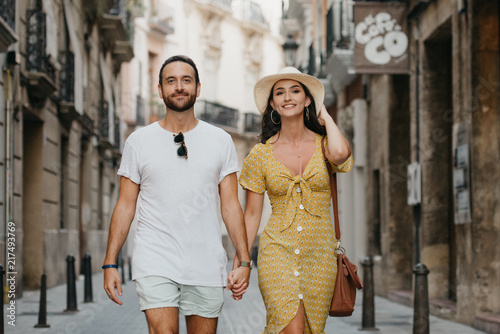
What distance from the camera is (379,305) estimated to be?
14031mm

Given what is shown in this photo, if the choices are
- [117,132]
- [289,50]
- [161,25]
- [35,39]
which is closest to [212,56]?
[161,25]

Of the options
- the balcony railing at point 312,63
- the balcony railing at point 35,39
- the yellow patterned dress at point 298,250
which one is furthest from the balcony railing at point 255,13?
the yellow patterned dress at point 298,250

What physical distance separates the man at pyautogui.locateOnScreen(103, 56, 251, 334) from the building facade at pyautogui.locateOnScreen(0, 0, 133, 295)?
6.58 m

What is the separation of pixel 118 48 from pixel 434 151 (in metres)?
19.3

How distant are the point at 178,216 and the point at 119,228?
13.2 inches

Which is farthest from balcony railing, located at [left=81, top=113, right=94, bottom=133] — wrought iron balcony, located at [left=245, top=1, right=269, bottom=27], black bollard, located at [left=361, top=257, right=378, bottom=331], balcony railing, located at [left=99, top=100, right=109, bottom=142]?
wrought iron balcony, located at [left=245, top=1, right=269, bottom=27]

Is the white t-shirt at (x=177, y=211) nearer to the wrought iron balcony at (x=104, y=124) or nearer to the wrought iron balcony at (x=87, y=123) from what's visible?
the wrought iron balcony at (x=87, y=123)

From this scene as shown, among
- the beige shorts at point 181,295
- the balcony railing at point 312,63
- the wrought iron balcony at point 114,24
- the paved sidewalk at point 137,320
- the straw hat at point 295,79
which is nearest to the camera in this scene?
the beige shorts at point 181,295

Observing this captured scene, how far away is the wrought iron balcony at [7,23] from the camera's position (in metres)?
12.7

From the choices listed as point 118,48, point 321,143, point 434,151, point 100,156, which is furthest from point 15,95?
point 118,48

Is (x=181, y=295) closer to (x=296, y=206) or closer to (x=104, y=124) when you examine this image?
(x=296, y=206)

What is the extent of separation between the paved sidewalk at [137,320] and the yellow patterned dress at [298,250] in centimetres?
494

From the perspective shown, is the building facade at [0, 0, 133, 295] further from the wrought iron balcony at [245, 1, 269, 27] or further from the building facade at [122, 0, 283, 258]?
the wrought iron balcony at [245, 1, 269, 27]

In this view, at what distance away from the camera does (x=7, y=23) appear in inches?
531
